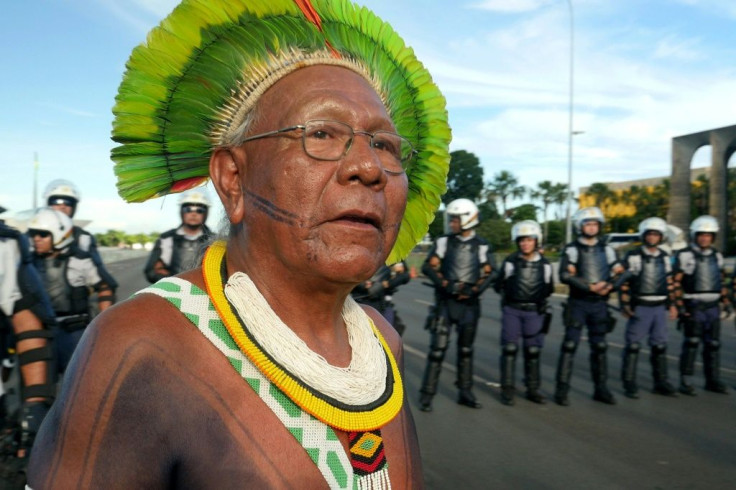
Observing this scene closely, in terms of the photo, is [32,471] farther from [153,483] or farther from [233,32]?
[233,32]

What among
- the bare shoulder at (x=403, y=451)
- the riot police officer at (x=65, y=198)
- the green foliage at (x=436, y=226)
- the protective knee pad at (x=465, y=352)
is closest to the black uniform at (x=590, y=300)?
the protective knee pad at (x=465, y=352)

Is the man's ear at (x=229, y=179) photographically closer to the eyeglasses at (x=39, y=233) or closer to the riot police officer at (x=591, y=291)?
the eyeglasses at (x=39, y=233)

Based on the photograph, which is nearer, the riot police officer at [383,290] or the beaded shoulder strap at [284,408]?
the beaded shoulder strap at [284,408]

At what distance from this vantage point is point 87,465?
3.63 feet

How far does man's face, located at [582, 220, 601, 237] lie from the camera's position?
8.52 m

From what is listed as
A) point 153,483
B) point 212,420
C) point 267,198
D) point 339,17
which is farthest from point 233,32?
point 153,483

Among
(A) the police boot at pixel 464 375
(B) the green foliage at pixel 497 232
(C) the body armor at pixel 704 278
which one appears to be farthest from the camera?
(B) the green foliage at pixel 497 232

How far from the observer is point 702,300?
9.11 metres

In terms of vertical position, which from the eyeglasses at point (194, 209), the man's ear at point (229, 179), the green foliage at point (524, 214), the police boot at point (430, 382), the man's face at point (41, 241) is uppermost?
the green foliage at point (524, 214)

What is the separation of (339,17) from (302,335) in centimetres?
79

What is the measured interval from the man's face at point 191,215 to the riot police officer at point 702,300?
6.47 meters

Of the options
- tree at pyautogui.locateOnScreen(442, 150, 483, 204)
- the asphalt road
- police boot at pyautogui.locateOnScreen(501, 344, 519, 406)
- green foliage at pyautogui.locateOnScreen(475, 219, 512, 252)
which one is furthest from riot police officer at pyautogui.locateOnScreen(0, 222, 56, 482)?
tree at pyautogui.locateOnScreen(442, 150, 483, 204)

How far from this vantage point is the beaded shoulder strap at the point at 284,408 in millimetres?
1273

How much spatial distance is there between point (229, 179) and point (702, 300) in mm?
9159
